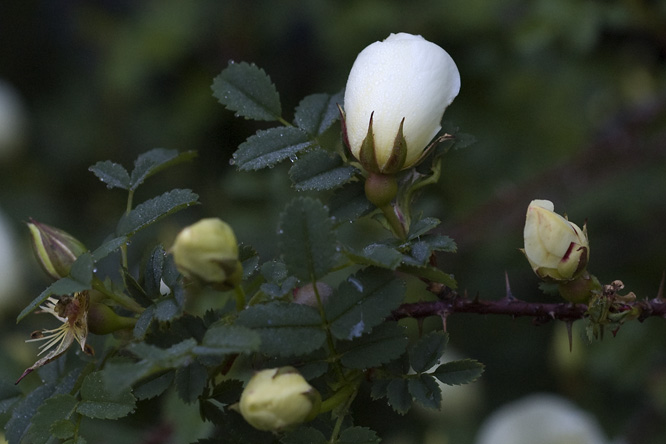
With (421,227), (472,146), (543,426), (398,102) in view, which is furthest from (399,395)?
(472,146)

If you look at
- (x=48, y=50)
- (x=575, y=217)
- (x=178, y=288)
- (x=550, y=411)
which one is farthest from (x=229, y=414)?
(x=48, y=50)

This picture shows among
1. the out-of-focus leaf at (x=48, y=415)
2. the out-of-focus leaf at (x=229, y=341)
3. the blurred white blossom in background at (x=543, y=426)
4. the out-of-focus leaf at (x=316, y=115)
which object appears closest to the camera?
the out-of-focus leaf at (x=229, y=341)

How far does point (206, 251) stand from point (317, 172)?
18cm

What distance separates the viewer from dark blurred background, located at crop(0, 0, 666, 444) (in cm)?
130

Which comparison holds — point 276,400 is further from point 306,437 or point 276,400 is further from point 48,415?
point 48,415

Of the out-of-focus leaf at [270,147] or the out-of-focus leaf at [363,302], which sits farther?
the out-of-focus leaf at [270,147]

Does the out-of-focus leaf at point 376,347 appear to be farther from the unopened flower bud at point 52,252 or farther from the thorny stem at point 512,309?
the unopened flower bud at point 52,252

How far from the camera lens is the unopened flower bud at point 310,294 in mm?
588

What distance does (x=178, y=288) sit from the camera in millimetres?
599

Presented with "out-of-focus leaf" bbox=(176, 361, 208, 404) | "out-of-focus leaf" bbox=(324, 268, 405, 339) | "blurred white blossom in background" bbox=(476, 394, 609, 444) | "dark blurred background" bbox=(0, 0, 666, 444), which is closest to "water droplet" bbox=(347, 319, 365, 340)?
"out-of-focus leaf" bbox=(324, 268, 405, 339)

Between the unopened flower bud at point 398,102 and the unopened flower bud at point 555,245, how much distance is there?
114mm

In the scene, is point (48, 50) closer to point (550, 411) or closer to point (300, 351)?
point (550, 411)

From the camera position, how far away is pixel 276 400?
49 cm

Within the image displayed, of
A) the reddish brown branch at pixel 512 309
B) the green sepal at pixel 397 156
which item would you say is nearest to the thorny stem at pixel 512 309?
the reddish brown branch at pixel 512 309
